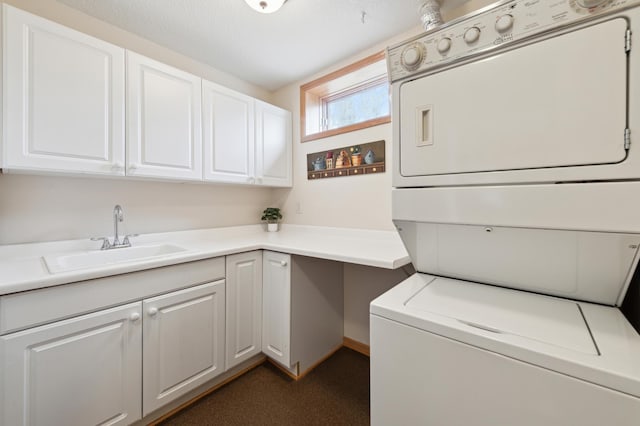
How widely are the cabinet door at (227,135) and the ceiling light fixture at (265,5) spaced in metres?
0.66

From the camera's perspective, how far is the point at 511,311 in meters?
0.83

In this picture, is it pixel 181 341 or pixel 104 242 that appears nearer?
pixel 181 341

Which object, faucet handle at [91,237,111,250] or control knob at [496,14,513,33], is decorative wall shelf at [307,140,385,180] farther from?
faucet handle at [91,237,111,250]

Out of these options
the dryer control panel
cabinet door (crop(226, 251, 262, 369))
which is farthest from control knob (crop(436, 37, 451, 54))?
cabinet door (crop(226, 251, 262, 369))

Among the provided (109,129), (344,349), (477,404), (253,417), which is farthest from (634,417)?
(109,129)

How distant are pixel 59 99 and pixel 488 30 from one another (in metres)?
1.92

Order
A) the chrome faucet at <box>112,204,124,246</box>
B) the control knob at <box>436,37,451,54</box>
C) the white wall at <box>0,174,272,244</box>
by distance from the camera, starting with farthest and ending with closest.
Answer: the chrome faucet at <box>112,204,124,246</box> < the white wall at <box>0,174,272,244</box> < the control knob at <box>436,37,451,54</box>

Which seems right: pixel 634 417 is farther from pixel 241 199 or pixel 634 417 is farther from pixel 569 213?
pixel 241 199

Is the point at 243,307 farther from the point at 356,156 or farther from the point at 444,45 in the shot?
the point at 444,45

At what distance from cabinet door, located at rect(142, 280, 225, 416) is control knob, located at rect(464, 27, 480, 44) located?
1.67 metres

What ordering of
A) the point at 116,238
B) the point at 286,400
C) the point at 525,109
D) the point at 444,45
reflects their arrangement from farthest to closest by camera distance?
the point at 116,238 < the point at 286,400 < the point at 444,45 < the point at 525,109

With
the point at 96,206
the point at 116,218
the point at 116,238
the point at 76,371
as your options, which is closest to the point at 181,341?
the point at 76,371

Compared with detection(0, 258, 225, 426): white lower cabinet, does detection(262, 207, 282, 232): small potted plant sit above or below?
above

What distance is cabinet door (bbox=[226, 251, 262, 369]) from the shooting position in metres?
1.64
